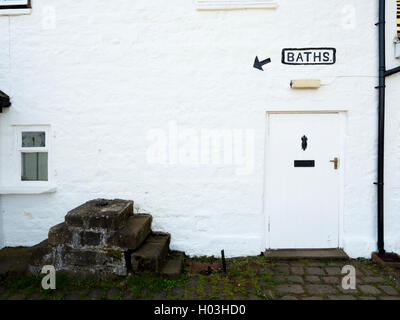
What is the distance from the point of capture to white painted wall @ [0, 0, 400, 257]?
418 cm

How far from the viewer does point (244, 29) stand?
166 inches

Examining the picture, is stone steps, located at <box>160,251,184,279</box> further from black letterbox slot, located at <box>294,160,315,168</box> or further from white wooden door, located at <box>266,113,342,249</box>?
black letterbox slot, located at <box>294,160,315,168</box>

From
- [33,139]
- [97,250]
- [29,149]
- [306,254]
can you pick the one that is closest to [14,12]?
[33,139]

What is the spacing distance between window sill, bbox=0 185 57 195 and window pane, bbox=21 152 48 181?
19 centimetres

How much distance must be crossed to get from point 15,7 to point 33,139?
7.04 feet

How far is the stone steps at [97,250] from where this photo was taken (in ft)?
11.5

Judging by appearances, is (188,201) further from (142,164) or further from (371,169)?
(371,169)

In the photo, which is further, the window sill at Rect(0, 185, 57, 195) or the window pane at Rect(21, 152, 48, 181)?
the window pane at Rect(21, 152, 48, 181)

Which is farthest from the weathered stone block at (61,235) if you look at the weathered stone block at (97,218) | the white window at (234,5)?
the white window at (234,5)

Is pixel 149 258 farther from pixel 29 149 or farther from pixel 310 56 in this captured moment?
pixel 310 56

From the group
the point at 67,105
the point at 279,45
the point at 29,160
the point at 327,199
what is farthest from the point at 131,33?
the point at 327,199

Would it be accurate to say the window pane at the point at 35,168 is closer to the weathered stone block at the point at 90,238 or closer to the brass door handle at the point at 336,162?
the weathered stone block at the point at 90,238

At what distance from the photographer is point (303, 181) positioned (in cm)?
428

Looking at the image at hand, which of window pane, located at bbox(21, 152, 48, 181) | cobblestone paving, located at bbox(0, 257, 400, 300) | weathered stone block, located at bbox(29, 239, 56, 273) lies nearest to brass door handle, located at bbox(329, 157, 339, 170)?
cobblestone paving, located at bbox(0, 257, 400, 300)
